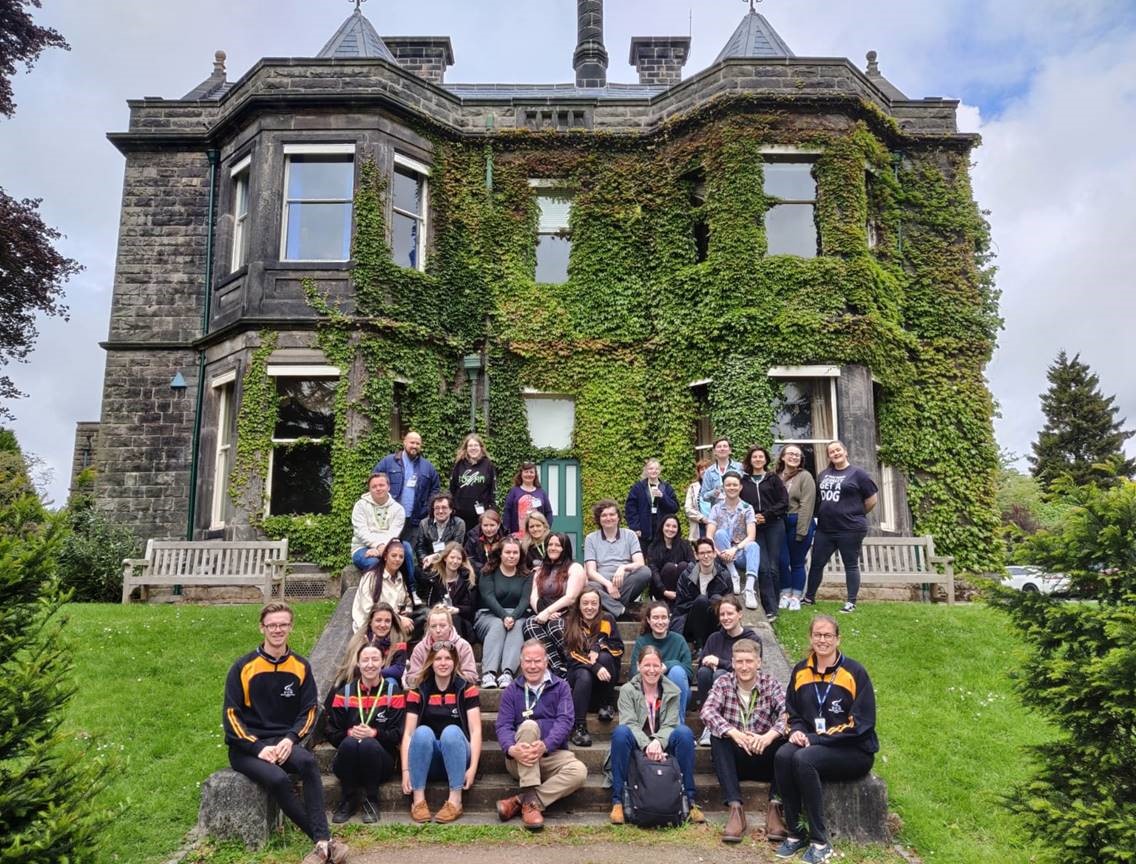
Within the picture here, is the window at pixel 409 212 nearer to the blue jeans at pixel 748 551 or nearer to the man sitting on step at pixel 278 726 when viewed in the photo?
the blue jeans at pixel 748 551

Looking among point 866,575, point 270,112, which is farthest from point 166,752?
point 270,112

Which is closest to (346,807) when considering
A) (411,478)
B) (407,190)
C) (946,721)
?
(411,478)

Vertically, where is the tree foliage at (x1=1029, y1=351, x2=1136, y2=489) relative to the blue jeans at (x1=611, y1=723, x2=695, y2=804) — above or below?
above

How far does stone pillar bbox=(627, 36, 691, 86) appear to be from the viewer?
19609 millimetres

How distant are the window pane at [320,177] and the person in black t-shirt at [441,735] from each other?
10829mm

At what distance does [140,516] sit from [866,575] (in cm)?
1266

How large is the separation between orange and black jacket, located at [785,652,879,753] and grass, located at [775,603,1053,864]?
815 mm

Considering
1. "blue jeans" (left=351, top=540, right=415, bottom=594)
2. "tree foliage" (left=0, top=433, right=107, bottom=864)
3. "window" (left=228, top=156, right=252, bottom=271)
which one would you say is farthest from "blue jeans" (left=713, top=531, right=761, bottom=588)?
"window" (left=228, top=156, right=252, bottom=271)

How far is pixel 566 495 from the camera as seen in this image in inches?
585

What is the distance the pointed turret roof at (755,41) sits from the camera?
16.4 meters

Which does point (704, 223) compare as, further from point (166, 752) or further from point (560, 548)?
point (166, 752)

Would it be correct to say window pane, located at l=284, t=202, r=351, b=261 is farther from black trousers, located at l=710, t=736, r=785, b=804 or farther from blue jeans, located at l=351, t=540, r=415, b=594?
black trousers, located at l=710, t=736, r=785, b=804

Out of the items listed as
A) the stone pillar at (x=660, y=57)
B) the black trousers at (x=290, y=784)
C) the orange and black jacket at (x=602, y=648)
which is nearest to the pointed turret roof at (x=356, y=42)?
the stone pillar at (x=660, y=57)

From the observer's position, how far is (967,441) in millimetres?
14852
